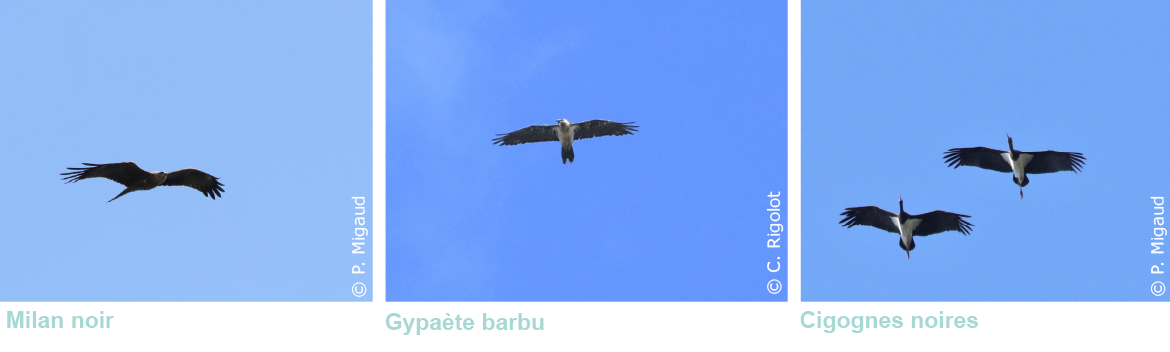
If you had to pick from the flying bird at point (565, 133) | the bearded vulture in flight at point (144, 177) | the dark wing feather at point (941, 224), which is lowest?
the dark wing feather at point (941, 224)

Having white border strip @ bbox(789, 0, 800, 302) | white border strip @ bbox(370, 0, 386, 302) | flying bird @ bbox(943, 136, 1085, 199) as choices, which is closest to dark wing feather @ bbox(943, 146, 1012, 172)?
flying bird @ bbox(943, 136, 1085, 199)

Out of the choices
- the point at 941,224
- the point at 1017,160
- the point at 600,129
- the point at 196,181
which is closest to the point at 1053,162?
the point at 1017,160

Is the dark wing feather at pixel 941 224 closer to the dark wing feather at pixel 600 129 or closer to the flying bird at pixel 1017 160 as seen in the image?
the flying bird at pixel 1017 160

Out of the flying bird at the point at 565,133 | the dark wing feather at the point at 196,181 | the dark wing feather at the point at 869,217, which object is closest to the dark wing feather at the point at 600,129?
the flying bird at the point at 565,133

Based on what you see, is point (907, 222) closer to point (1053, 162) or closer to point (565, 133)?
point (1053, 162)

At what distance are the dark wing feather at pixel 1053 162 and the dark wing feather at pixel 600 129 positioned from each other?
754 centimetres

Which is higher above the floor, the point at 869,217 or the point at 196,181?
the point at 196,181

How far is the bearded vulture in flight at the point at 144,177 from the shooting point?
1388 cm

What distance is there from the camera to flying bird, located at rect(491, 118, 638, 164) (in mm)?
17078

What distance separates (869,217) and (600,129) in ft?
17.6

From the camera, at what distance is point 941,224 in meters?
16.2
